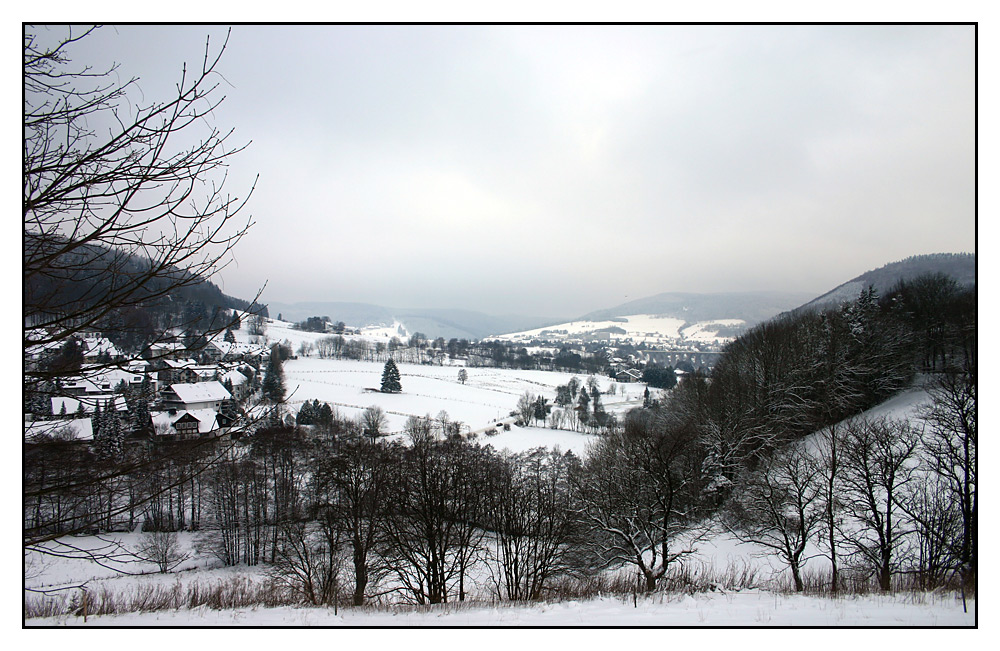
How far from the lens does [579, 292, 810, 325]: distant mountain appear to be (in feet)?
196

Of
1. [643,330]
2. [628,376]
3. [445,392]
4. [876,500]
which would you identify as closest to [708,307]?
[643,330]

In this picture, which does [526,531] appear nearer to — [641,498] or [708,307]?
[641,498]

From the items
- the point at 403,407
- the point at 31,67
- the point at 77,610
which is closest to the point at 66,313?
the point at 31,67

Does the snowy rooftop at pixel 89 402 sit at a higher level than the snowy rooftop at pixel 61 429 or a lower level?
higher

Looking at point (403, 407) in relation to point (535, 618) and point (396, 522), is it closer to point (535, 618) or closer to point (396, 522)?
point (396, 522)

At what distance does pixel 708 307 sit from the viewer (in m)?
108

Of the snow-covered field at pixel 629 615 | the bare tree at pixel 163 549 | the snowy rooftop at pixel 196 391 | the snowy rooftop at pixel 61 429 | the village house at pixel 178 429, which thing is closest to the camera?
the village house at pixel 178 429

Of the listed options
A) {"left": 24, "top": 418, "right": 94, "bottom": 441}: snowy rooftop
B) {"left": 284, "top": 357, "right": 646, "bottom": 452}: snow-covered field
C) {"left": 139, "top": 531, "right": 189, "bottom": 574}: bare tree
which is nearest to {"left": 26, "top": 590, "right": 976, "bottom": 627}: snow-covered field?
{"left": 24, "top": 418, "right": 94, "bottom": 441}: snowy rooftop

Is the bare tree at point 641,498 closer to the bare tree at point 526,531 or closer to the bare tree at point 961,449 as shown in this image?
the bare tree at point 526,531

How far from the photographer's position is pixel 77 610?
592 cm

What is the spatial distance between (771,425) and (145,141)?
23.2 metres

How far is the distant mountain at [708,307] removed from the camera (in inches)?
2348

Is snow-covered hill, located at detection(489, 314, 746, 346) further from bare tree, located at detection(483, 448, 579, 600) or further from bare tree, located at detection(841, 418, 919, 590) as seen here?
bare tree, located at detection(483, 448, 579, 600)

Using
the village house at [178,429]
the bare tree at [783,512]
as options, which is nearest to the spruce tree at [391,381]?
the bare tree at [783,512]
